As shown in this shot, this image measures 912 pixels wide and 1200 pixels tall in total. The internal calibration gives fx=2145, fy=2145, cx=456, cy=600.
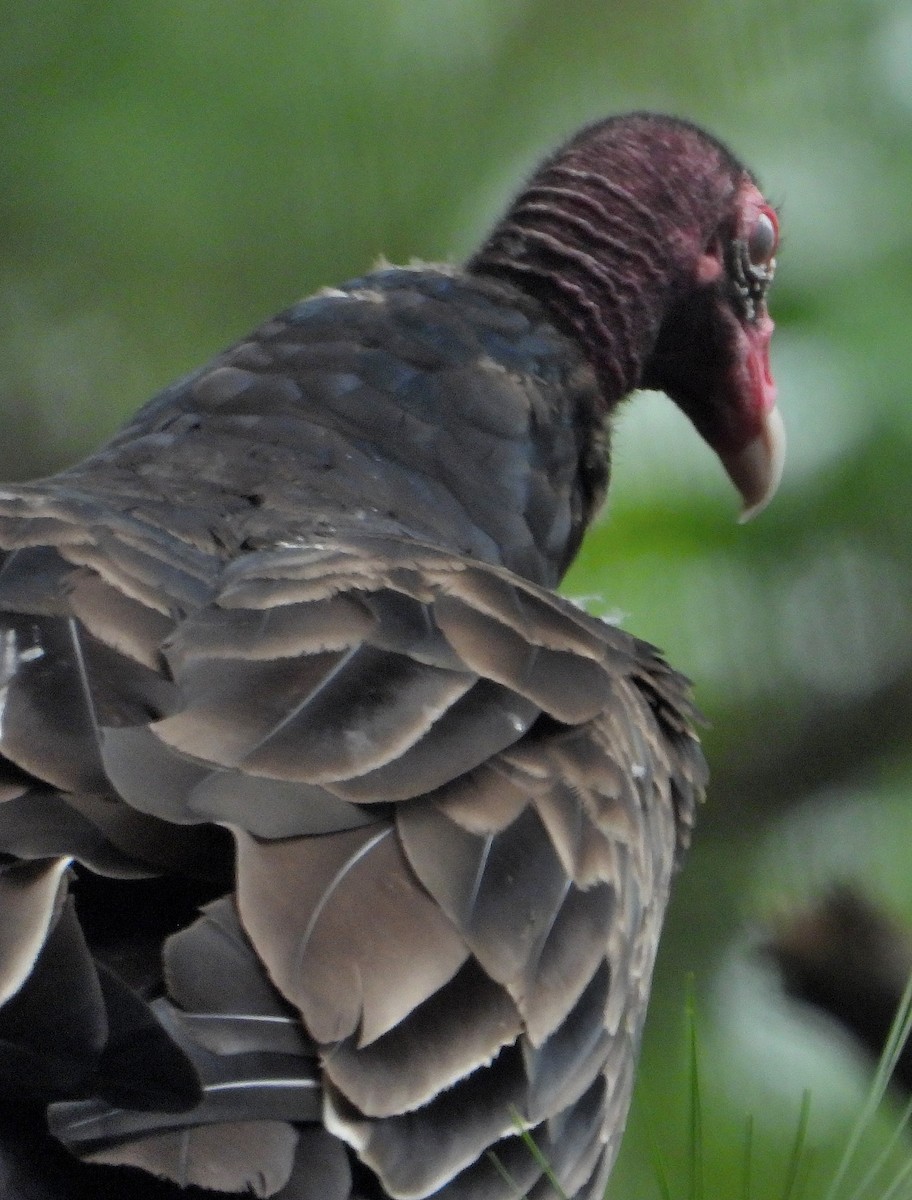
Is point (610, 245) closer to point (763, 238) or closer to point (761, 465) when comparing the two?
point (763, 238)

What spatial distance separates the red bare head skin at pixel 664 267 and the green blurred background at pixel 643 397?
1.31ft

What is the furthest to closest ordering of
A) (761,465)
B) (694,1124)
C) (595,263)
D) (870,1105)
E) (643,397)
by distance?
(643,397), (761,465), (595,263), (870,1105), (694,1124)

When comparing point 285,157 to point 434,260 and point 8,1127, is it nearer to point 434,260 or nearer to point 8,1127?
point 434,260

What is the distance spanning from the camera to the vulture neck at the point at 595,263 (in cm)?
376

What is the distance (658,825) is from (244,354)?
114cm

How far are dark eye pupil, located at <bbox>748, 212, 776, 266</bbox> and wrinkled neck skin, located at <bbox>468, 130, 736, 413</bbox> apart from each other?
0.09 meters

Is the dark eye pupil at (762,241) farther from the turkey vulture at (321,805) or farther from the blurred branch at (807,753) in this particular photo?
the blurred branch at (807,753)

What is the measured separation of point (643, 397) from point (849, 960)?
1.23 metres

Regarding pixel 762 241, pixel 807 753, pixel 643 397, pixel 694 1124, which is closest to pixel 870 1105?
pixel 694 1124

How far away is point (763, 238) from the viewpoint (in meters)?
4.04

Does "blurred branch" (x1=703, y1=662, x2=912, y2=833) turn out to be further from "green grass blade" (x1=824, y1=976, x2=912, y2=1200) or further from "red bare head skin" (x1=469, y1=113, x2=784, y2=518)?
"green grass blade" (x1=824, y1=976, x2=912, y2=1200)

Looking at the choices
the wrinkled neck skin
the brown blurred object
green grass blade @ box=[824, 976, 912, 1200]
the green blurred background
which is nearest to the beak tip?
the wrinkled neck skin

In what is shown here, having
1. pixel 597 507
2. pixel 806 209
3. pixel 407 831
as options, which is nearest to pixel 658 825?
pixel 407 831

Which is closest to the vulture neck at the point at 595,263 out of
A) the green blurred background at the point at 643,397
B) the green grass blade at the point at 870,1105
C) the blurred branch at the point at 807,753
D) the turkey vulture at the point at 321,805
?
the turkey vulture at the point at 321,805
